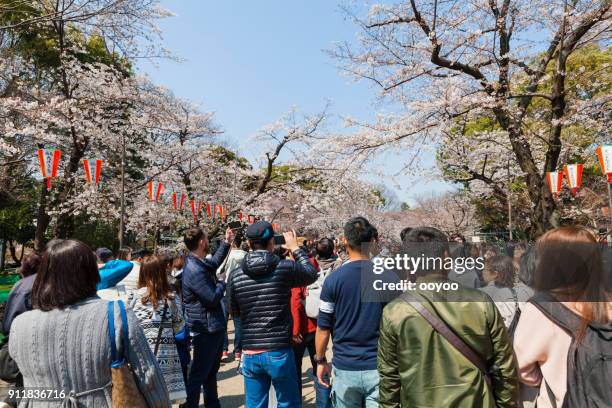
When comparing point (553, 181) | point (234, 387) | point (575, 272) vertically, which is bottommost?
point (234, 387)

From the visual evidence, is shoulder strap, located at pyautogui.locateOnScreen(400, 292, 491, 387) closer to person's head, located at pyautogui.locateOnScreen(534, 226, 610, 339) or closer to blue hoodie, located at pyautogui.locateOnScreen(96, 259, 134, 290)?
person's head, located at pyautogui.locateOnScreen(534, 226, 610, 339)

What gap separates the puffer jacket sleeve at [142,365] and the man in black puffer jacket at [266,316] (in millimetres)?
1239

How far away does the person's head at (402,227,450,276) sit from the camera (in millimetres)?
2006

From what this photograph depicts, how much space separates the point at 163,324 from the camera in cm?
335

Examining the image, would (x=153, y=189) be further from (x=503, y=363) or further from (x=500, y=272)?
(x=503, y=363)

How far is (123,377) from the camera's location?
173 centimetres

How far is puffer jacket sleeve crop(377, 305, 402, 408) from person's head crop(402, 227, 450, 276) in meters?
0.29

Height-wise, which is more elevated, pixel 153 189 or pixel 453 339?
pixel 153 189

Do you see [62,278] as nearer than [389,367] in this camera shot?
Yes

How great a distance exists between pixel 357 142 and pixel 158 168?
9.62 m

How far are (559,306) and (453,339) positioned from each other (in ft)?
1.45

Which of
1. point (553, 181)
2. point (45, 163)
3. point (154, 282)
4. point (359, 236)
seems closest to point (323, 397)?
point (359, 236)

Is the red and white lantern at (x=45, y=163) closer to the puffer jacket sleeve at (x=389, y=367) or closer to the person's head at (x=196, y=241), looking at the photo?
the person's head at (x=196, y=241)

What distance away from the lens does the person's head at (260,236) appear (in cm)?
302
